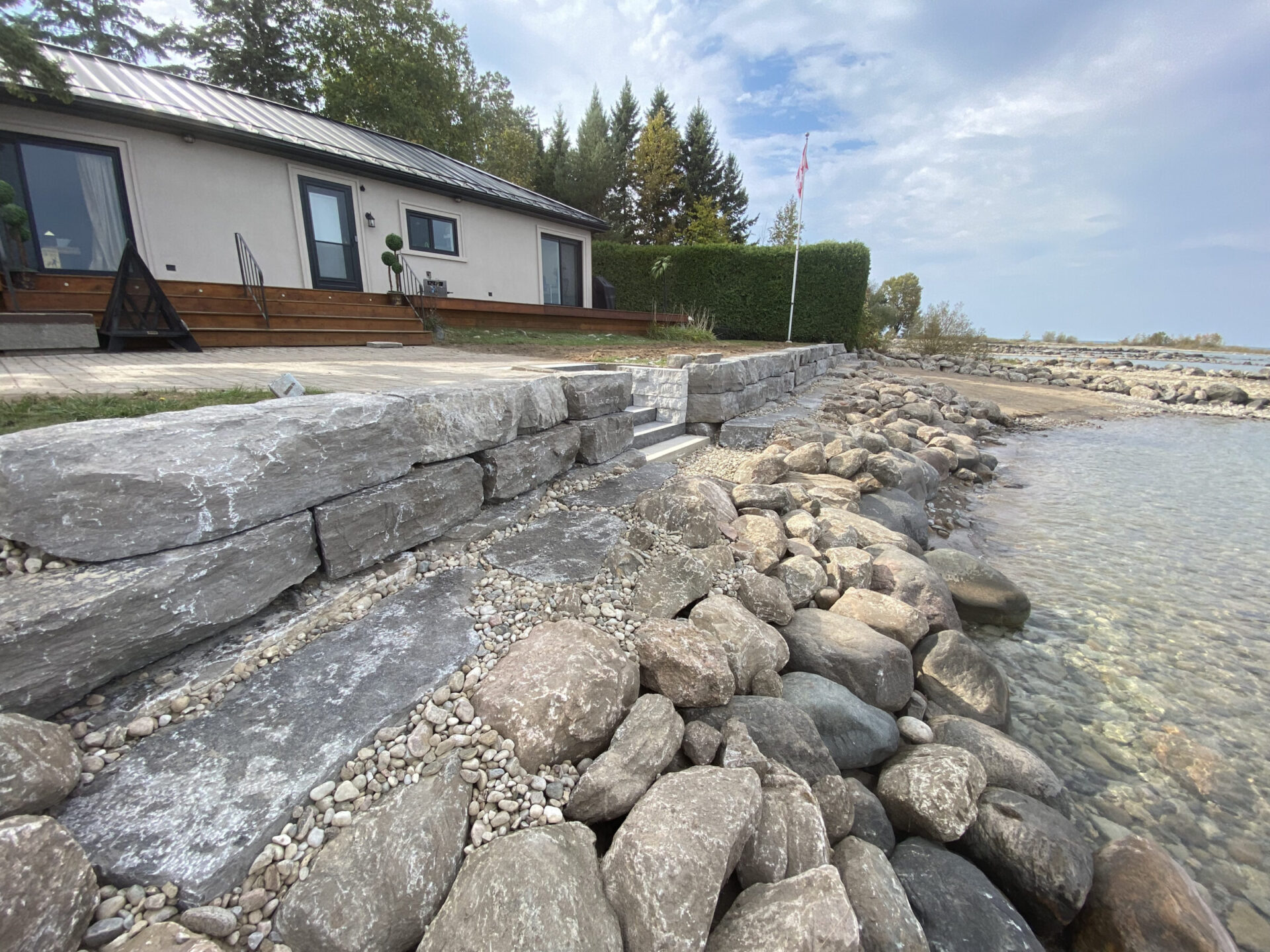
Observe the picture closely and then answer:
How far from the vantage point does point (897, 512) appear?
14.4 feet

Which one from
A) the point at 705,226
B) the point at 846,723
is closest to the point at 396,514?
the point at 846,723

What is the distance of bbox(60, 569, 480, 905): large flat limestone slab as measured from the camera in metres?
1.19

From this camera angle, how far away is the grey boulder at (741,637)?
7.23ft

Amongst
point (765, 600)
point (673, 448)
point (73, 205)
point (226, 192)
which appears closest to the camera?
point (765, 600)

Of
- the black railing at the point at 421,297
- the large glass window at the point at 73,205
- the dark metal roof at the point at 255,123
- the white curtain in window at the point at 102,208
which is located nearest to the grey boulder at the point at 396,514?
the black railing at the point at 421,297

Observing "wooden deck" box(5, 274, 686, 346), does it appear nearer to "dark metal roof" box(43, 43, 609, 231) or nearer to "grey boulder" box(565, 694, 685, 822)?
"dark metal roof" box(43, 43, 609, 231)

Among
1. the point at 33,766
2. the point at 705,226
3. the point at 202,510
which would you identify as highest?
the point at 705,226

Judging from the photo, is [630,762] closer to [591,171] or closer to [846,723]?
[846,723]

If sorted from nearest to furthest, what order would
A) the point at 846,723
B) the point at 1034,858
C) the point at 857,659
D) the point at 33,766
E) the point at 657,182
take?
1. the point at 33,766
2. the point at 1034,858
3. the point at 846,723
4. the point at 857,659
5. the point at 657,182

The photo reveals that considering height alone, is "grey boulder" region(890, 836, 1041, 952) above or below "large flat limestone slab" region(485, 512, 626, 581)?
below

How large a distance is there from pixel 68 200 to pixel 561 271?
8.88 metres

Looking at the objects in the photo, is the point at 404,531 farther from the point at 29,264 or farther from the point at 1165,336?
the point at 1165,336

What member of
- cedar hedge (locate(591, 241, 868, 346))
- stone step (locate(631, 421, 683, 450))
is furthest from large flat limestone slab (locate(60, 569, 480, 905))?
cedar hedge (locate(591, 241, 868, 346))

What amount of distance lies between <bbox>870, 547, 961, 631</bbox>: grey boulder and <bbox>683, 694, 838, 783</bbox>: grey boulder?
4.34 ft
